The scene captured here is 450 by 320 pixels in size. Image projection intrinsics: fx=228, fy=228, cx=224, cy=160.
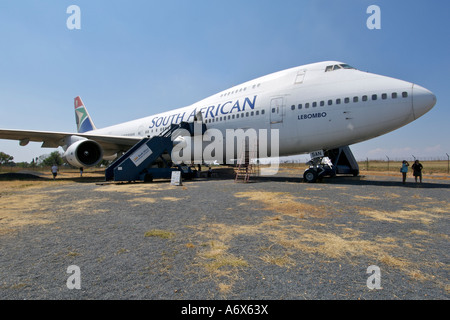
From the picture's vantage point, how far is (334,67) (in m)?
11.3

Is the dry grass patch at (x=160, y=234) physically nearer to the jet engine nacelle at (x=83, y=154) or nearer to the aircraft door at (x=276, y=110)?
the aircraft door at (x=276, y=110)

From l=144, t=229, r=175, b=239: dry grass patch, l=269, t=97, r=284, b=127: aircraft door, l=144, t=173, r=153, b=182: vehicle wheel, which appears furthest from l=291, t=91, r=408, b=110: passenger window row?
l=144, t=229, r=175, b=239: dry grass patch

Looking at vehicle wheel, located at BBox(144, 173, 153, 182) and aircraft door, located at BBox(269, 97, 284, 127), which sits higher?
aircraft door, located at BBox(269, 97, 284, 127)

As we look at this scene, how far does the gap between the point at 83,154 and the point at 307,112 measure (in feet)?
45.6

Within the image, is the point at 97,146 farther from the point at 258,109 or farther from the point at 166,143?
the point at 258,109

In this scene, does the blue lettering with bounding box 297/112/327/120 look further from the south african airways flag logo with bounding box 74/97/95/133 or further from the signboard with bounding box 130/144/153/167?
the south african airways flag logo with bounding box 74/97/95/133

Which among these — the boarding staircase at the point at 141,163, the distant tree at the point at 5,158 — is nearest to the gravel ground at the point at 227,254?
the boarding staircase at the point at 141,163

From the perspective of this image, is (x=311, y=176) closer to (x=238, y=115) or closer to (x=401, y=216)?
(x=238, y=115)

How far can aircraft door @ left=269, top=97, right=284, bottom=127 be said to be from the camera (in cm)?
1172

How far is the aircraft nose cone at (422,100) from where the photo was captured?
8.77 meters

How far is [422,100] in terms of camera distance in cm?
877

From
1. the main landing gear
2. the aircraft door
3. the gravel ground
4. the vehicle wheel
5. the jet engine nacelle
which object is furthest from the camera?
the main landing gear
